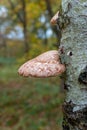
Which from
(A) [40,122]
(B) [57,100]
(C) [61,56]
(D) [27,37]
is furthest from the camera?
(D) [27,37]

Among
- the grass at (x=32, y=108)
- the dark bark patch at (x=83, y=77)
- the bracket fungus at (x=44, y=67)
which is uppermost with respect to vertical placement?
the bracket fungus at (x=44, y=67)

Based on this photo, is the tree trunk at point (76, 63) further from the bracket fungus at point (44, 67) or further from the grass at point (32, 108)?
the grass at point (32, 108)

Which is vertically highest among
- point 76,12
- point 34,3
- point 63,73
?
point 34,3

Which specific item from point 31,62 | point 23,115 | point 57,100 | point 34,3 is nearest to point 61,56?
point 31,62

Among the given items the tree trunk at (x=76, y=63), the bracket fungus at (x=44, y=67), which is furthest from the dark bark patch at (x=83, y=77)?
the bracket fungus at (x=44, y=67)

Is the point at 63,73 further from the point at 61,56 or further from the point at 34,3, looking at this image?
the point at 34,3

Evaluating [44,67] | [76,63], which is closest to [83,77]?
[76,63]
